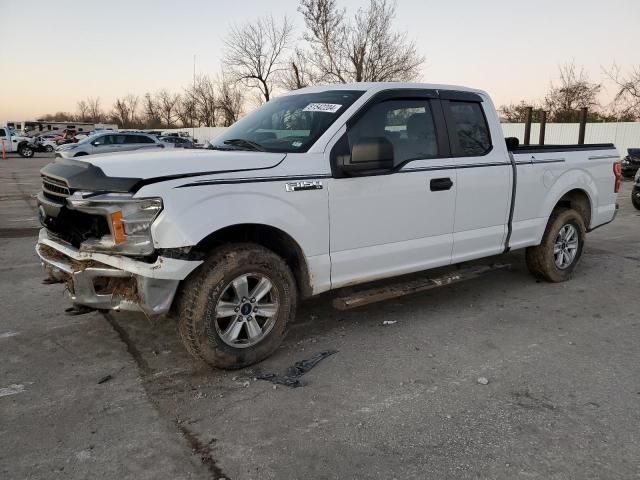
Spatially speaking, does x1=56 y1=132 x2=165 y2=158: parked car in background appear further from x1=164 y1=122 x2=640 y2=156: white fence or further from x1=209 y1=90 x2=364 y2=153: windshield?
x1=209 y1=90 x2=364 y2=153: windshield

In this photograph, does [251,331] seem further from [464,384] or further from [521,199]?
[521,199]

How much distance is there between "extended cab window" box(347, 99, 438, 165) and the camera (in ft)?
13.4

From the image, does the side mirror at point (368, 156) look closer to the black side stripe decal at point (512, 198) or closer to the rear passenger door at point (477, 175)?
the rear passenger door at point (477, 175)

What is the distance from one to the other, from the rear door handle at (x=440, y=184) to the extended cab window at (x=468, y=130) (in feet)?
1.02

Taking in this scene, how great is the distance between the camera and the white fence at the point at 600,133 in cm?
2583

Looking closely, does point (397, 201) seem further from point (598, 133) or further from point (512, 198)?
point (598, 133)

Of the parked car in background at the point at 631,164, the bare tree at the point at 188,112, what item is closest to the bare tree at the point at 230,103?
the bare tree at the point at 188,112

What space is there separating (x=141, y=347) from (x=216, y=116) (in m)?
61.9

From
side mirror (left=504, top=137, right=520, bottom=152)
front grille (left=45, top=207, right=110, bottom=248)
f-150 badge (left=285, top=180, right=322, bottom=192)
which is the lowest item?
front grille (left=45, top=207, right=110, bottom=248)

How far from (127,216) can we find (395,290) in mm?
2233

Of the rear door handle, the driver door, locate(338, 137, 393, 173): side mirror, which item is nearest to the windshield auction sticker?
the driver door

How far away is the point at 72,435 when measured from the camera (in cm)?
285

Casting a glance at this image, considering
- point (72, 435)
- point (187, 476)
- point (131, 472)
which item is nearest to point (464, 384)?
point (187, 476)

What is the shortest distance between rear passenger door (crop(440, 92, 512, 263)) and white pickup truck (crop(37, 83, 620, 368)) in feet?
0.05
